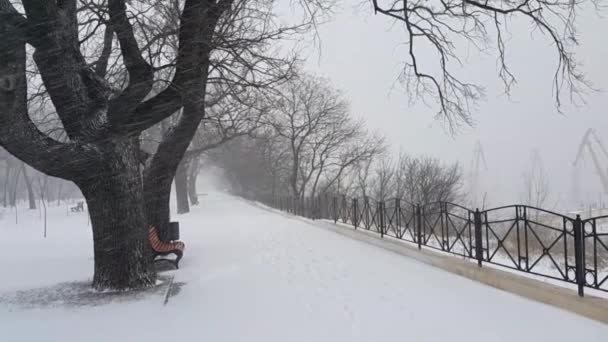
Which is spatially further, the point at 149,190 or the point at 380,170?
the point at 380,170

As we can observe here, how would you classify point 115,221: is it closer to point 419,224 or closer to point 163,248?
point 163,248

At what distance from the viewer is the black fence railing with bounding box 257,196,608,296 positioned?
5238 mm

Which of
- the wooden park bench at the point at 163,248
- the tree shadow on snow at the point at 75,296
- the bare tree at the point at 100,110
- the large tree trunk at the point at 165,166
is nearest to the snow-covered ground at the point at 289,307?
the tree shadow on snow at the point at 75,296

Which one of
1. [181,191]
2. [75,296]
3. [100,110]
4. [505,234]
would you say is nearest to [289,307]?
[75,296]

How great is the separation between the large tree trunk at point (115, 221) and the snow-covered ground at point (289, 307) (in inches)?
16.2

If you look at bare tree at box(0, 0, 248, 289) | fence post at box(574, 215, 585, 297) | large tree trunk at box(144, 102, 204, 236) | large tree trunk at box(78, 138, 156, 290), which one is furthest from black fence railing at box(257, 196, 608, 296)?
large tree trunk at box(78, 138, 156, 290)

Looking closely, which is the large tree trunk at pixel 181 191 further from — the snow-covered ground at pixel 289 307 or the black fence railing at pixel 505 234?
the snow-covered ground at pixel 289 307

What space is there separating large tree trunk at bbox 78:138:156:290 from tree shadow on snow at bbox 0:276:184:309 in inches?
9.3

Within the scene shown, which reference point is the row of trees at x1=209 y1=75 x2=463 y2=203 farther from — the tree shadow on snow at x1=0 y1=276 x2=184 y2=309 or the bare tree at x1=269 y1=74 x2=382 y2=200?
the tree shadow on snow at x1=0 y1=276 x2=184 y2=309

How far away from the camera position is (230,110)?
15141mm

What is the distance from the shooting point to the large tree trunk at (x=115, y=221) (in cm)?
665

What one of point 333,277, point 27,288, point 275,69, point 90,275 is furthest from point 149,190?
point 333,277

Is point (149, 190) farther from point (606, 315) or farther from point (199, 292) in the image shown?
point (606, 315)

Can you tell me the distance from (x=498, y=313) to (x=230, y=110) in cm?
1151
